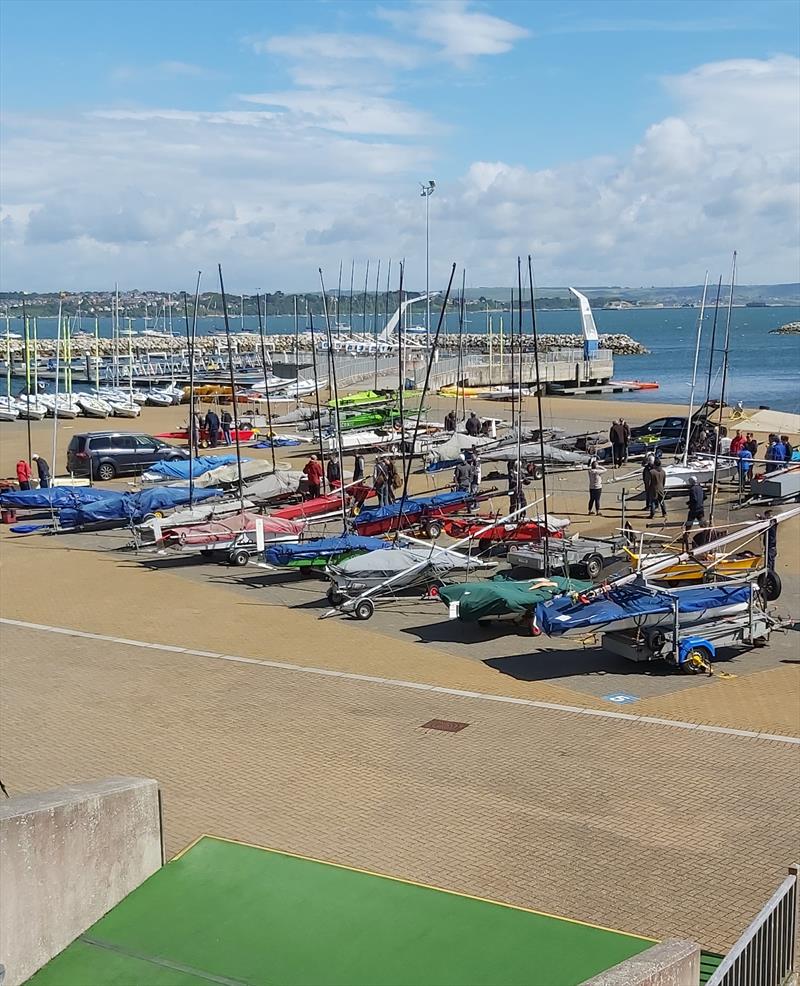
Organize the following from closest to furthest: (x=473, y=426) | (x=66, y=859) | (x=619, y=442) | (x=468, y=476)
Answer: (x=66, y=859) → (x=468, y=476) → (x=619, y=442) → (x=473, y=426)

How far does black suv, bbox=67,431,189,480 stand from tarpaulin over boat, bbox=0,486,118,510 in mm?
5811

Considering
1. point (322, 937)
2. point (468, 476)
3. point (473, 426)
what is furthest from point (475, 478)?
point (322, 937)

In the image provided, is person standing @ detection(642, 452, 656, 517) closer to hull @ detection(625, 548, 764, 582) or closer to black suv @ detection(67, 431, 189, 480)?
hull @ detection(625, 548, 764, 582)

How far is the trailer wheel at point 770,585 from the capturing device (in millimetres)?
22531

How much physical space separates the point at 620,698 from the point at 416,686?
3.19 metres

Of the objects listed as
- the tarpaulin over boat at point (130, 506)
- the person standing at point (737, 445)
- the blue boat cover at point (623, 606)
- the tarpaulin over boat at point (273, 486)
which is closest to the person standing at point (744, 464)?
the person standing at point (737, 445)

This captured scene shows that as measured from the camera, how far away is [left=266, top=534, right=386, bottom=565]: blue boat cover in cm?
2614

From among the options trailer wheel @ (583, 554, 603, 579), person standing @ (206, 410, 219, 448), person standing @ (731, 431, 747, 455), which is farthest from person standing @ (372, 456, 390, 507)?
person standing @ (206, 410, 219, 448)

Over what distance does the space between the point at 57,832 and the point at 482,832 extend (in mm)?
5456

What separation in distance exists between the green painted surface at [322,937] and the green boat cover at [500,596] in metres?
11.4

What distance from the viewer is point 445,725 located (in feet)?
56.2

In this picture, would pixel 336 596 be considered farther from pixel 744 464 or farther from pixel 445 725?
pixel 744 464

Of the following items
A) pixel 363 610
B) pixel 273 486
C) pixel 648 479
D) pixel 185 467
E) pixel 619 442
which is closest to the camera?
pixel 363 610

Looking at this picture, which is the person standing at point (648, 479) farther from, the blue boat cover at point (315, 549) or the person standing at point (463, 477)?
the blue boat cover at point (315, 549)
